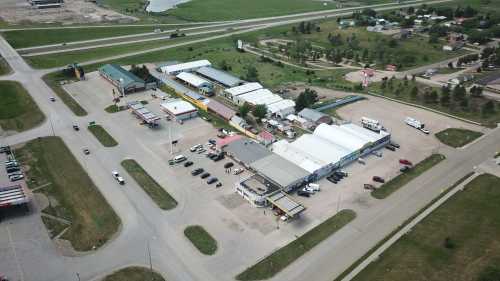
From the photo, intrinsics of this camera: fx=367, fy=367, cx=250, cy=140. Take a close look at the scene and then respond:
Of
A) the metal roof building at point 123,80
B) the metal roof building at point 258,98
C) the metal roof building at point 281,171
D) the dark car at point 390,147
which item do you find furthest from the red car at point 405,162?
the metal roof building at point 123,80

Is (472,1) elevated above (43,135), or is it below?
above

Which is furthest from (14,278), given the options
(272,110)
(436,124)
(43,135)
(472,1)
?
(472,1)

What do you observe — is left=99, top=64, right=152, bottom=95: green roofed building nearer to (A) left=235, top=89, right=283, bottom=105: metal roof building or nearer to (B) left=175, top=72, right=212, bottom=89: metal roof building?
(B) left=175, top=72, right=212, bottom=89: metal roof building

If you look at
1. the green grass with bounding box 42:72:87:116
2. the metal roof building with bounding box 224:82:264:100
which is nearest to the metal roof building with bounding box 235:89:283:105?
the metal roof building with bounding box 224:82:264:100

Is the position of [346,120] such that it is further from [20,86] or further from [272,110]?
[20,86]

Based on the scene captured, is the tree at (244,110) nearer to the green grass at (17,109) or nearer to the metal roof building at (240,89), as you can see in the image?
the metal roof building at (240,89)
